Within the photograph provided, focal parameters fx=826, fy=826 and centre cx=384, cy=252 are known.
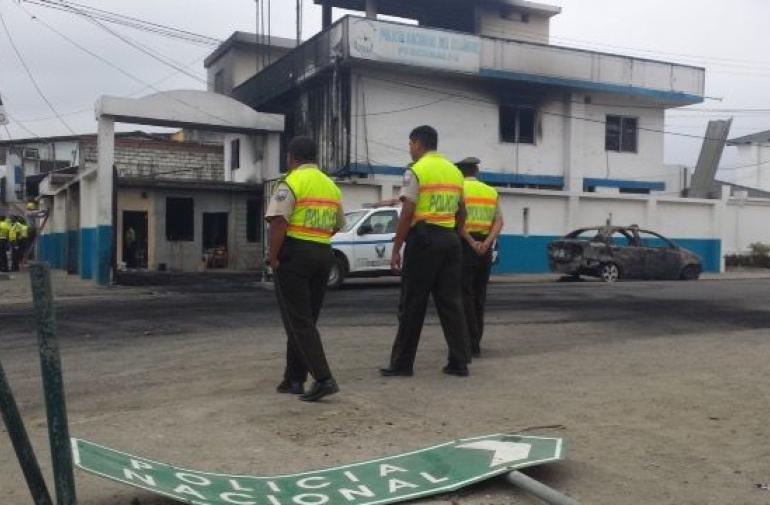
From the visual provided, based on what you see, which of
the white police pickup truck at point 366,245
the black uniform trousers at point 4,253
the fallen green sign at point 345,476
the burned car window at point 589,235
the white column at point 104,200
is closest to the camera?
the fallen green sign at point 345,476

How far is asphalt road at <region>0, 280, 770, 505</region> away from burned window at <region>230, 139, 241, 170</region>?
19912mm

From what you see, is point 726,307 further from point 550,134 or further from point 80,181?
point 80,181

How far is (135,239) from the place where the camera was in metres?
27.0

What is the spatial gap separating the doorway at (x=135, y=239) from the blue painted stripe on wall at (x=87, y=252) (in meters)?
4.02

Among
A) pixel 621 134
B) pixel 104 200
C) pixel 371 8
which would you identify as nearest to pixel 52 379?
pixel 104 200

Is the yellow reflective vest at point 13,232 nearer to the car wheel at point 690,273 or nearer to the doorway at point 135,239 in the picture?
the doorway at point 135,239

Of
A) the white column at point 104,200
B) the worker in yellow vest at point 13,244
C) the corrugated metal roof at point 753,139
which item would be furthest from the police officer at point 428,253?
the corrugated metal roof at point 753,139

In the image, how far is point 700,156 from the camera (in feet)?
102

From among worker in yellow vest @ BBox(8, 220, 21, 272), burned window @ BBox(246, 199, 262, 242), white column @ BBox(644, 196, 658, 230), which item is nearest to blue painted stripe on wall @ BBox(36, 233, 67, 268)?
worker in yellow vest @ BBox(8, 220, 21, 272)

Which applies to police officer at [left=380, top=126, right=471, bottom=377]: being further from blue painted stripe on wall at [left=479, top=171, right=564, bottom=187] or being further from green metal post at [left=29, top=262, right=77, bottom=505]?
blue painted stripe on wall at [left=479, top=171, right=564, bottom=187]

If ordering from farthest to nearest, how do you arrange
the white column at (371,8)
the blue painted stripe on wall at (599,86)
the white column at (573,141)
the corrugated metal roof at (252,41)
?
the corrugated metal roof at (252,41), the white column at (371,8), the white column at (573,141), the blue painted stripe on wall at (599,86)

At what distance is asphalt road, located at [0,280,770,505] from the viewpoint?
4020mm

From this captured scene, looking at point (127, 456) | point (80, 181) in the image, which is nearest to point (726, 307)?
point (127, 456)

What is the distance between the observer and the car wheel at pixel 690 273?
2112 centimetres
